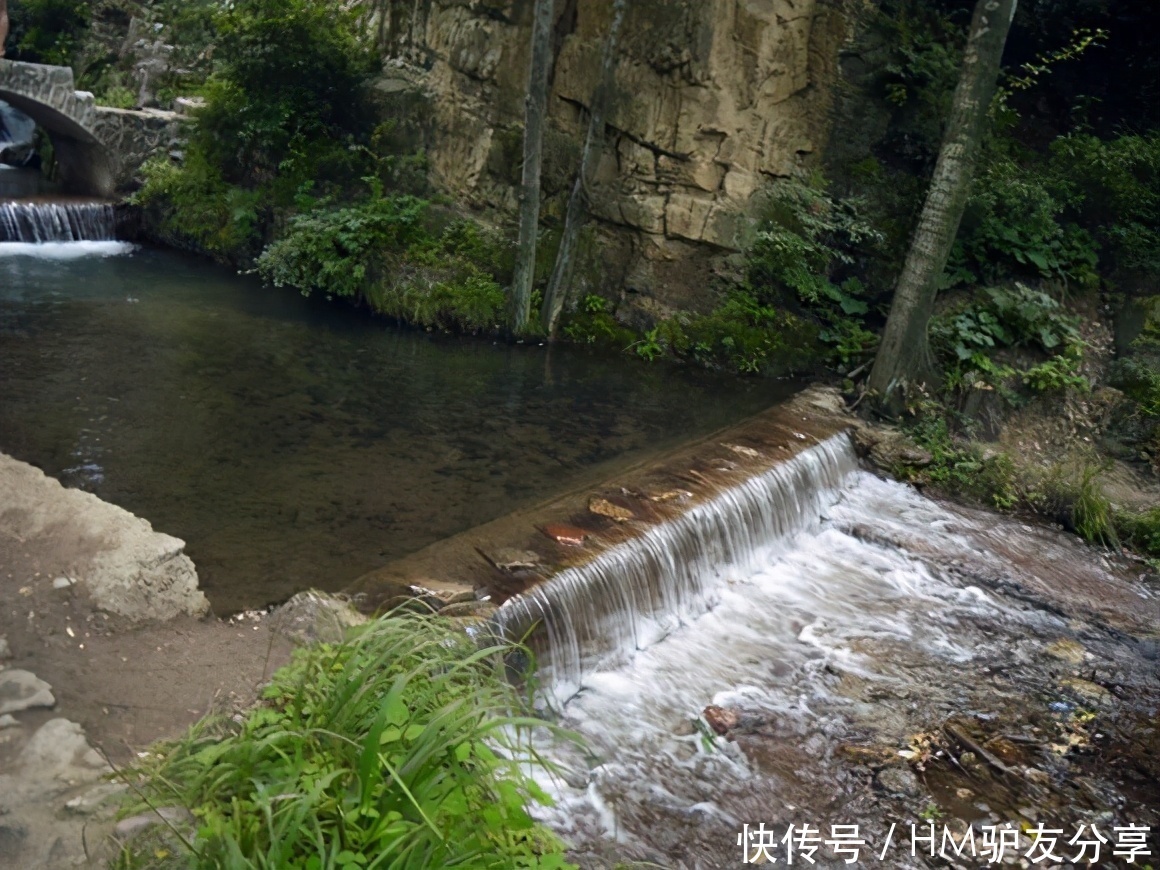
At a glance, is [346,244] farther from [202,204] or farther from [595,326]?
[202,204]

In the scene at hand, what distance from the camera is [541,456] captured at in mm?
7863

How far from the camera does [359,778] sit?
291 cm

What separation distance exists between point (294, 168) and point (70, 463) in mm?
7670

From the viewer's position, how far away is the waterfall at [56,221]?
13.4 meters

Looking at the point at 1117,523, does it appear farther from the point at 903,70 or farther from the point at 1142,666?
the point at 903,70

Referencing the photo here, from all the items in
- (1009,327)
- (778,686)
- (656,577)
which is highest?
(1009,327)

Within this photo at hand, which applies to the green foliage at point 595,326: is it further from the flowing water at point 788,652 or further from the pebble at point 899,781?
the pebble at point 899,781

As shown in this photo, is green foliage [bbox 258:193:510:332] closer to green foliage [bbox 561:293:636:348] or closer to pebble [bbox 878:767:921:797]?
green foliage [bbox 561:293:636:348]

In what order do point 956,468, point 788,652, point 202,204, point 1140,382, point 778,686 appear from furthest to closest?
1. point 202,204
2. point 1140,382
3. point 956,468
4. point 788,652
5. point 778,686

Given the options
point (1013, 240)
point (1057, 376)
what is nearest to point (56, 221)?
point (1013, 240)

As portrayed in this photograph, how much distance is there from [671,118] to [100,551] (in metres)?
8.43

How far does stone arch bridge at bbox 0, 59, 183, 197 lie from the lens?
14.4 metres

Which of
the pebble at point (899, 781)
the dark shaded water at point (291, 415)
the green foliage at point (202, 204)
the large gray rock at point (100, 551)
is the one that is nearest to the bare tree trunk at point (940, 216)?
the dark shaded water at point (291, 415)

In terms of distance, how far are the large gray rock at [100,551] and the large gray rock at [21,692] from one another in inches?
22.8
